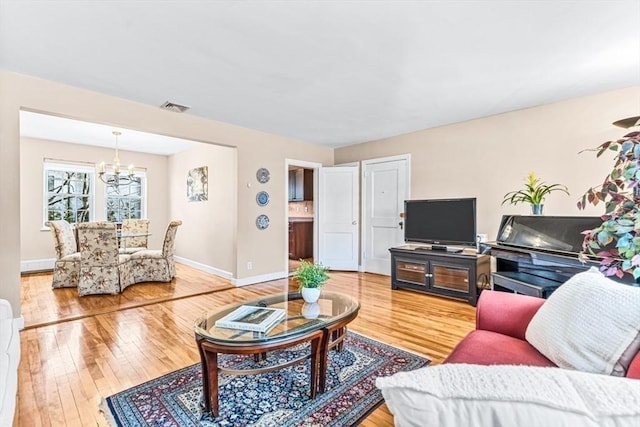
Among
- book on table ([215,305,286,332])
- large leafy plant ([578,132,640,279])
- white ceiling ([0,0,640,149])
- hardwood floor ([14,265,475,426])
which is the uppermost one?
white ceiling ([0,0,640,149])

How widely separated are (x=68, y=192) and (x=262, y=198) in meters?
4.03

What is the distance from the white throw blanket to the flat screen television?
359 cm

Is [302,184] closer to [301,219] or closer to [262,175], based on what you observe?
[301,219]

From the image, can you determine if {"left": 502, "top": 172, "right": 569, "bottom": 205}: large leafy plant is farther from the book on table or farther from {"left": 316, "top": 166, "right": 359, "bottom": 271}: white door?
the book on table

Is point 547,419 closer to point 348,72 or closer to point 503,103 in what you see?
point 348,72

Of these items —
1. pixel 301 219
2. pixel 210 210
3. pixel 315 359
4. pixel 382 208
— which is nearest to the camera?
pixel 315 359

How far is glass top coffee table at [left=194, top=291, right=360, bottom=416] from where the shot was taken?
1.65 metres

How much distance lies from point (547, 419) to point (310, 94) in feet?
10.9

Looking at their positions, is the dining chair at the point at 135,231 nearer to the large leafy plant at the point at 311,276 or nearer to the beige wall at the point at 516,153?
the large leafy plant at the point at 311,276

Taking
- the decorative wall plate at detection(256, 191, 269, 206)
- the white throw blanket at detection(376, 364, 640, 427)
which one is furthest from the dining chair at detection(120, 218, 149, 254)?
the white throw blanket at detection(376, 364, 640, 427)

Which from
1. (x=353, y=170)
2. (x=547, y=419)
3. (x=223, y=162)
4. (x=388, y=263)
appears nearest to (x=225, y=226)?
(x=223, y=162)

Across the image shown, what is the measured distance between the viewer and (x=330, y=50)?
2.42 metres

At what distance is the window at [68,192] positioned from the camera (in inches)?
225

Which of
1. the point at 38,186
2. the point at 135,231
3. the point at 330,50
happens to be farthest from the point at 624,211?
the point at 38,186
